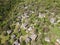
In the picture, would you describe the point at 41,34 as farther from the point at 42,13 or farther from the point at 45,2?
the point at 45,2

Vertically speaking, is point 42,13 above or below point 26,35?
above

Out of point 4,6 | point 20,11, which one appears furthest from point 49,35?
point 4,6

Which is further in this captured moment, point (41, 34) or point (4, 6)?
point (4, 6)

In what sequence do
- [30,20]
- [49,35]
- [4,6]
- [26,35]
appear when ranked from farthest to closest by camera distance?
[4,6], [30,20], [26,35], [49,35]

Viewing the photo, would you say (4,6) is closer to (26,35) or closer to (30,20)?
(30,20)

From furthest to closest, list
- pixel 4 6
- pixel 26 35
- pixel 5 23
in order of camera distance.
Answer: pixel 4 6 → pixel 5 23 → pixel 26 35

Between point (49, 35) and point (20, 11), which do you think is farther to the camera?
point (20, 11)

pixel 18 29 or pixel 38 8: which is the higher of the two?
pixel 38 8

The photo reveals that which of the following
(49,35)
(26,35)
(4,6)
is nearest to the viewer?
(49,35)

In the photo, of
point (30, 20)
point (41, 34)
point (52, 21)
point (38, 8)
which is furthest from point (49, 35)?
point (38, 8)
